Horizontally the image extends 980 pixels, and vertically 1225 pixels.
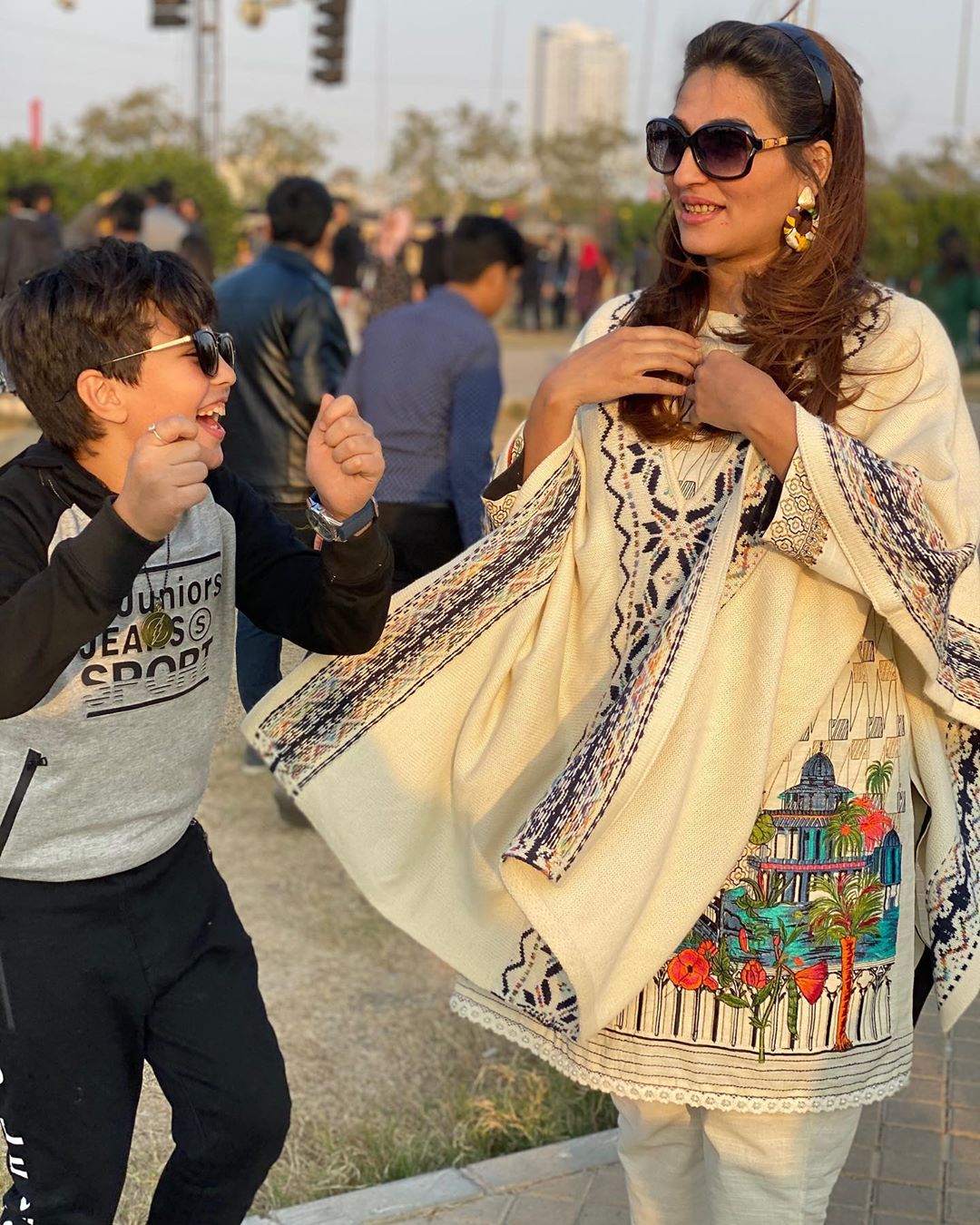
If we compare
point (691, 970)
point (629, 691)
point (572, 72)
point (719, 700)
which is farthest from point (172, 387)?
point (572, 72)

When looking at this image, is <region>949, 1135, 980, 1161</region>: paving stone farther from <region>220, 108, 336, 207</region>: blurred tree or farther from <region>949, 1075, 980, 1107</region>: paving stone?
<region>220, 108, 336, 207</region>: blurred tree

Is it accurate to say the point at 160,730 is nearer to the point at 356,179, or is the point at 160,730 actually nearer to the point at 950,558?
the point at 950,558

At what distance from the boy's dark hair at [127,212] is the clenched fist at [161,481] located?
28.2 ft

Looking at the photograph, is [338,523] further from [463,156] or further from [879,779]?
[463,156]

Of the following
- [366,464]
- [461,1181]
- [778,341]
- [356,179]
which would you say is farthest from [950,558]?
[356,179]

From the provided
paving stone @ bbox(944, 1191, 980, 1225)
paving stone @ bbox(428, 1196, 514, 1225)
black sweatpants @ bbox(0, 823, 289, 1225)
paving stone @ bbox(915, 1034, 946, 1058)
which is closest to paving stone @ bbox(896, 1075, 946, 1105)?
paving stone @ bbox(915, 1034, 946, 1058)

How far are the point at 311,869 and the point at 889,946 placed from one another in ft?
11.1

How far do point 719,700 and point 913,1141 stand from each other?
6.15 ft

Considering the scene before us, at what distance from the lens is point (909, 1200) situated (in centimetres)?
352

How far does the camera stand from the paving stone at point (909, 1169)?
11.9 feet

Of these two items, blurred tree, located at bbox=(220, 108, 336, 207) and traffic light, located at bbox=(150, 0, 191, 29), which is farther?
blurred tree, located at bbox=(220, 108, 336, 207)

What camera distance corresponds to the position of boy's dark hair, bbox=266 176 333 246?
245 inches

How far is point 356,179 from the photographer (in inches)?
2489

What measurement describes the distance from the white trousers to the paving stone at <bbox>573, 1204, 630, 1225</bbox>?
2.25ft
